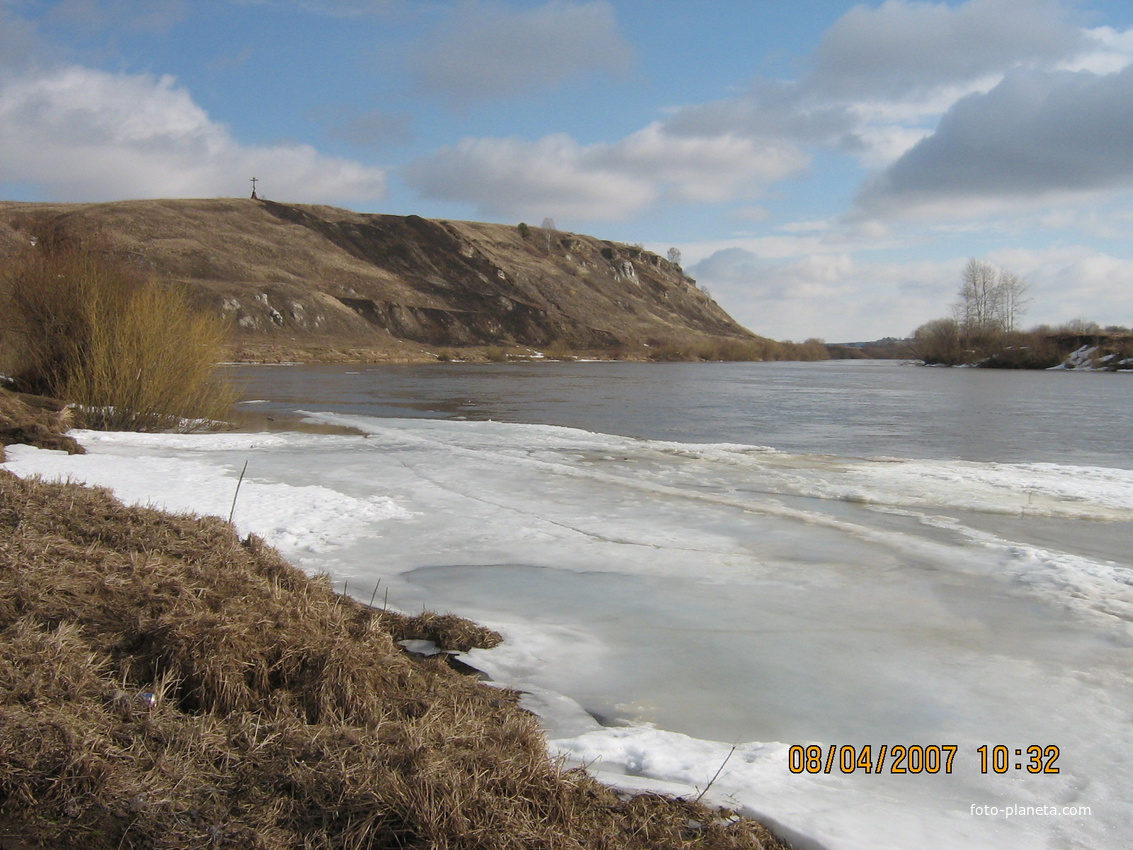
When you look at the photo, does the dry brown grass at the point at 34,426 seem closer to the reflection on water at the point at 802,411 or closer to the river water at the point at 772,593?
the river water at the point at 772,593

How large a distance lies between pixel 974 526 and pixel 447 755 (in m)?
7.08

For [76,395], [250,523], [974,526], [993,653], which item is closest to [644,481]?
[974,526]

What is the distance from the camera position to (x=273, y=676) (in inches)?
137

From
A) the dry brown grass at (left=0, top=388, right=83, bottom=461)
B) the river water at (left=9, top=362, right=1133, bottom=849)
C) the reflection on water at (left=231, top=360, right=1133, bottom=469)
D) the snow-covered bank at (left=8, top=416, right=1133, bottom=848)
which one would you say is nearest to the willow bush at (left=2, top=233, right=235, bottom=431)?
the dry brown grass at (left=0, top=388, right=83, bottom=461)

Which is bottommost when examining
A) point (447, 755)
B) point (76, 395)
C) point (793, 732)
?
point (793, 732)

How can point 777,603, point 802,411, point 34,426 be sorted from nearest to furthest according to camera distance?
point 777,603, point 34,426, point 802,411

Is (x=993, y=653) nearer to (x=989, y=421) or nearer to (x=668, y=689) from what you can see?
(x=668, y=689)

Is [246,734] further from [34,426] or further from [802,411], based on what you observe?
[802,411]

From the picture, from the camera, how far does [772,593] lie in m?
5.86

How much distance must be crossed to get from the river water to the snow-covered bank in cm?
2
